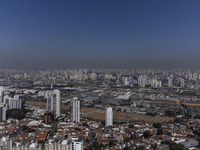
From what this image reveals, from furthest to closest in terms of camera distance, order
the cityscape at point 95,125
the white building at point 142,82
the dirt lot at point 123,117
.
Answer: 1. the white building at point 142,82
2. the dirt lot at point 123,117
3. the cityscape at point 95,125

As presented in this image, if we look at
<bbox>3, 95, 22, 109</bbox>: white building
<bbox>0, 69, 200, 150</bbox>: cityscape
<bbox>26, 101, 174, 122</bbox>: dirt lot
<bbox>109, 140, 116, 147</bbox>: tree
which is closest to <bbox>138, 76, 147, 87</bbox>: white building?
<bbox>0, 69, 200, 150</bbox>: cityscape

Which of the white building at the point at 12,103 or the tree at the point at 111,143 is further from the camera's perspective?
the white building at the point at 12,103

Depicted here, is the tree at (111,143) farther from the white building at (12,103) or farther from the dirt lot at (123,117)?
the white building at (12,103)

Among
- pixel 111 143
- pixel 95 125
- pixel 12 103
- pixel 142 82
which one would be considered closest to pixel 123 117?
pixel 95 125

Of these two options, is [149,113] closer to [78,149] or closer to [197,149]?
[197,149]

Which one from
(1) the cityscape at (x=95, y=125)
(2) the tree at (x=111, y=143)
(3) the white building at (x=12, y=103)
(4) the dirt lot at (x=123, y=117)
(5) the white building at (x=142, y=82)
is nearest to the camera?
(1) the cityscape at (x=95, y=125)

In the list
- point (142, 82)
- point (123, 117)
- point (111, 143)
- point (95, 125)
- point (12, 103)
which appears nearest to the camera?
point (111, 143)

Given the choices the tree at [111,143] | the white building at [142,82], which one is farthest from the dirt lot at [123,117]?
the white building at [142,82]

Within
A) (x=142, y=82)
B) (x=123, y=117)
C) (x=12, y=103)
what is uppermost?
(x=142, y=82)

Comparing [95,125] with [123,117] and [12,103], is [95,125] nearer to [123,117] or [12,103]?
[123,117]

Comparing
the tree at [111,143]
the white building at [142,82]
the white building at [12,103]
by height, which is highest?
the white building at [142,82]

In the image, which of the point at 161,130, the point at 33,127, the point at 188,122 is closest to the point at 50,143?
the point at 33,127
